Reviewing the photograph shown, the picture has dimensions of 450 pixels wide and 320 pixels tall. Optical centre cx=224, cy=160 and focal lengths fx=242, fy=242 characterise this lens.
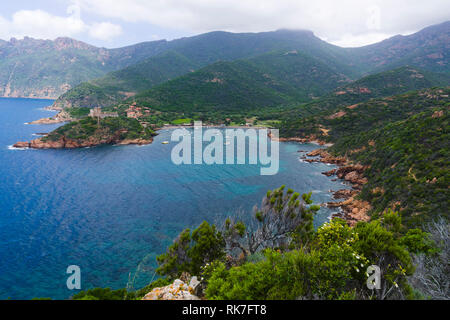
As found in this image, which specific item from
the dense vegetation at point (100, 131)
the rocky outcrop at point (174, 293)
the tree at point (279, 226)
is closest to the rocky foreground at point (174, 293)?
the rocky outcrop at point (174, 293)

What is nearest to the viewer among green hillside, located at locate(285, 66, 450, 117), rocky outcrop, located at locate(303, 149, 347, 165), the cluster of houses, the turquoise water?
the turquoise water

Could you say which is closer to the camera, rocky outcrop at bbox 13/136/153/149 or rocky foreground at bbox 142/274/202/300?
rocky foreground at bbox 142/274/202/300

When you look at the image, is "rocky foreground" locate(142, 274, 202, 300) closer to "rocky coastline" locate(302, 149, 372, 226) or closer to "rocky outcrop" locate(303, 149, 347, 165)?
"rocky coastline" locate(302, 149, 372, 226)

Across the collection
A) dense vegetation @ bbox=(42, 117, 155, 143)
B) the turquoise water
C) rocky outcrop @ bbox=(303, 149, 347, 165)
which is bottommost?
the turquoise water

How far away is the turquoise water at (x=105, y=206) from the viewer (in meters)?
24.0

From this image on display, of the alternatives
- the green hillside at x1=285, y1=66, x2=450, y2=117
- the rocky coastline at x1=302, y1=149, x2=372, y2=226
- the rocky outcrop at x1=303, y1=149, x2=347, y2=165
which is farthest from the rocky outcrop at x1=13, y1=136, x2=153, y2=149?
the green hillside at x1=285, y1=66, x2=450, y2=117

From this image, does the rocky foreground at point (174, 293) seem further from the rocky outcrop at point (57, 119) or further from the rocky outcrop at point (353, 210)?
the rocky outcrop at point (57, 119)

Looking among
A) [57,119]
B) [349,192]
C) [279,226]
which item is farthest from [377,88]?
[57,119]

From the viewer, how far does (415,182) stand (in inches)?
1221

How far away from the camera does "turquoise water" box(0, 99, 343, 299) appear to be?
2398 centimetres

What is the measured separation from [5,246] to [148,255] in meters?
16.9

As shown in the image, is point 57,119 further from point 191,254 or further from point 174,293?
point 174,293
